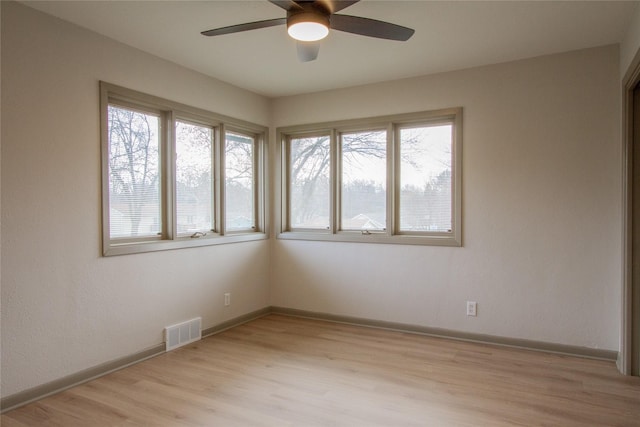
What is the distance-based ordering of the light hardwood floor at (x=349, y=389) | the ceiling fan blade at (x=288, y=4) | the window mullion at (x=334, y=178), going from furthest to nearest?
1. the window mullion at (x=334, y=178)
2. the light hardwood floor at (x=349, y=389)
3. the ceiling fan blade at (x=288, y=4)

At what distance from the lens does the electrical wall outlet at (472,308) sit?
381 centimetres

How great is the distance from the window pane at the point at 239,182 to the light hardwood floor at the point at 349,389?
1400 mm

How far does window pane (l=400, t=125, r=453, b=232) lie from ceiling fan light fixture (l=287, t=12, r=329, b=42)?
81.4 inches

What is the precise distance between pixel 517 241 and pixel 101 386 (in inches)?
139

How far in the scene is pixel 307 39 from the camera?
2.41 m

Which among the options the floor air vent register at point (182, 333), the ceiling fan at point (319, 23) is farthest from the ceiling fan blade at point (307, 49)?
the floor air vent register at point (182, 333)

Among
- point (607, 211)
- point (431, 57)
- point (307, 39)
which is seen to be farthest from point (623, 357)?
point (307, 39)

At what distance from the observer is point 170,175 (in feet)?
12.0

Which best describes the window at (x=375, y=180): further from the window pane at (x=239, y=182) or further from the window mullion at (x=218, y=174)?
the window mullion at (x=218, y=174)

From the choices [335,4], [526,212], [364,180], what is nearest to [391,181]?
[364,180]

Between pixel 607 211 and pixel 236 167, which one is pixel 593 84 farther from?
pixel 236 167

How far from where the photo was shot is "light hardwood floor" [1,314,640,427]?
7.96ft

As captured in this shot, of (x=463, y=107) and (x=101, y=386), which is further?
(x=463, y=107)

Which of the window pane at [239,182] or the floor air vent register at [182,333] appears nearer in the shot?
the floor air vent register at [182,333]
